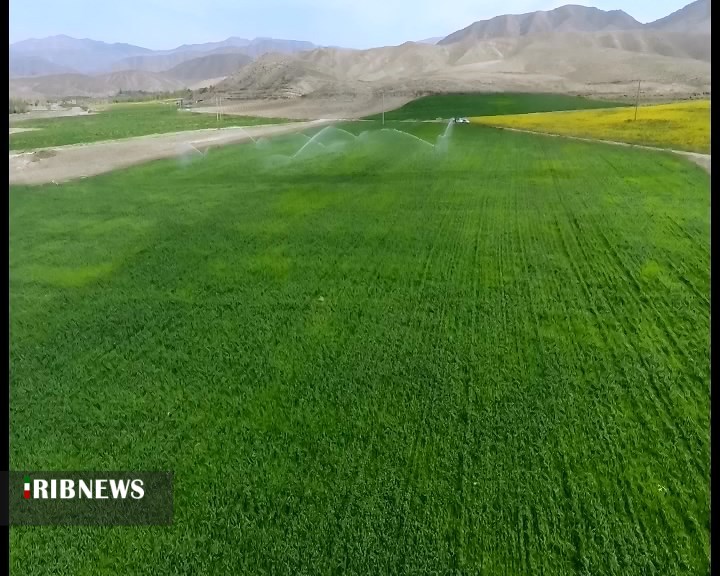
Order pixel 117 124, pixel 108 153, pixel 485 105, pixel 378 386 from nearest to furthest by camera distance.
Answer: pixel 378 386 → pixel 108 153 → pixel 117 124 → pixel 485 105

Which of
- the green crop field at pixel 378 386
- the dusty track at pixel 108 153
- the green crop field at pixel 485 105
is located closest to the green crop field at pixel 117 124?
the dusty track at pixel 108 153

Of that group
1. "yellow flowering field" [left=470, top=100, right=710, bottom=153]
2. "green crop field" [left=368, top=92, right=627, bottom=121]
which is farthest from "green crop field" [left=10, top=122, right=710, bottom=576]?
"green crop field" [left=368, top=92, right=627, bottom=121]

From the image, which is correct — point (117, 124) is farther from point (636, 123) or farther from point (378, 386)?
point (378, 386)

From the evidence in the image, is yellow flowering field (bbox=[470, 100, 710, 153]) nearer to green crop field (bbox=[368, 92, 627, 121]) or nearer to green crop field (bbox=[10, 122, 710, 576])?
green crop field (bbox=[368, 92, 627, 121])

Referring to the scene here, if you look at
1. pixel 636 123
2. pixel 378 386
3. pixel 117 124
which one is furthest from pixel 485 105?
pixel 378 386

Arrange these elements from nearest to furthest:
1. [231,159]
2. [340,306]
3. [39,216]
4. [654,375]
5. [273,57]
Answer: [654,375], [340,306], [39,216], [231,159], [273,57]

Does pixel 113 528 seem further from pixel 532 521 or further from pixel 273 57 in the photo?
pixel 273 57

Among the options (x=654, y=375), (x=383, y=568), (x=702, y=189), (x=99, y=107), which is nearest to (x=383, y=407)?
(x=383, y=568)
